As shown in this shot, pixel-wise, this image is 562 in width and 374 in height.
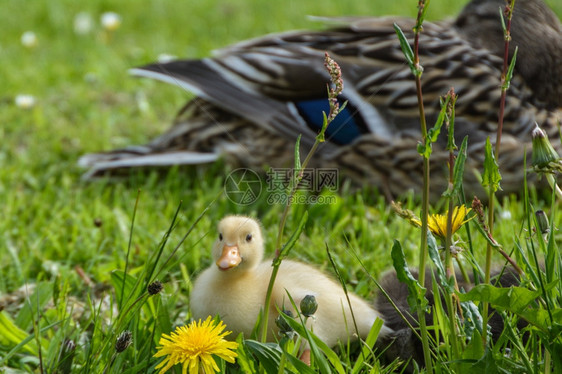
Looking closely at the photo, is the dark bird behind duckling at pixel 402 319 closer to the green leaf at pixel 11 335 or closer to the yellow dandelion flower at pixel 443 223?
the yellow dandelion flower at pixel 443 223

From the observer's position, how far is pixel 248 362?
196 cm

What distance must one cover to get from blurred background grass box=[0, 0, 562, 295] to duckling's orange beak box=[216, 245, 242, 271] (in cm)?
11

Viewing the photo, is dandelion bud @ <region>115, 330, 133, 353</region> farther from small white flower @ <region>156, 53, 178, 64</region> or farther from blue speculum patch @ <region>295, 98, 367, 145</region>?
small white flower @ <region>156, 53, 178, 64</region>

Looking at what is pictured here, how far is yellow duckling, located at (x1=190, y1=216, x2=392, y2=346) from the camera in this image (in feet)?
7.38

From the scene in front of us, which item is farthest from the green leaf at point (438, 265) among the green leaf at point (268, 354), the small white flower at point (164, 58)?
the small white flower at point (164, 58)

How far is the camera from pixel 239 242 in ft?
7.52

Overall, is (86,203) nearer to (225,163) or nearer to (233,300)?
(225,163)

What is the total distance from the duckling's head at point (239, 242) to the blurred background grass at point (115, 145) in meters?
0.08

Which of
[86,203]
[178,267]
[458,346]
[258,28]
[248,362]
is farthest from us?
[258,28]

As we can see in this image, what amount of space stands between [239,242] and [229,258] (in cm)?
11

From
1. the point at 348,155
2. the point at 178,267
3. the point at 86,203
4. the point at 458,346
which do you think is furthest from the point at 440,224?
the point at 86,203

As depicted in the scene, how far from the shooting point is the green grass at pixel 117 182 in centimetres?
299

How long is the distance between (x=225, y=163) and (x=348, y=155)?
0.75 metres

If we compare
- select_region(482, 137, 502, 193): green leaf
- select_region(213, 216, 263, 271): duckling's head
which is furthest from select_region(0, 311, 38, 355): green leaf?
select_region(482, 137, 502, 193): green leaf
